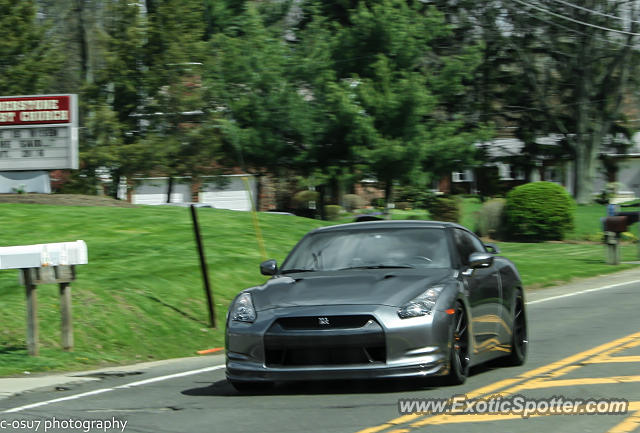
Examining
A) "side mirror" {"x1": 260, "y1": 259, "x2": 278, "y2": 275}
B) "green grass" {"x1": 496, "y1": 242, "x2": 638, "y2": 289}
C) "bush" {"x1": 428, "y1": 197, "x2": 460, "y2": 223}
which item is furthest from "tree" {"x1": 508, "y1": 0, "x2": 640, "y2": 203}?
"side mirror" {"x1": 260, "y1": 259, "x2": 278, "y2": 275}

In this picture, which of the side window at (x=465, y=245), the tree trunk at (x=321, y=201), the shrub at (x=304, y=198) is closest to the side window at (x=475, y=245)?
the side window at (x=465, y=245)

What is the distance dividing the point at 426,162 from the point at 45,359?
29722 mm

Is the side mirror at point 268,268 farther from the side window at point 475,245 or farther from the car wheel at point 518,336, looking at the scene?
the car wheel at point 518,336

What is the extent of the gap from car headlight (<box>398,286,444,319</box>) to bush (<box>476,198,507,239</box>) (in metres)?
33.0

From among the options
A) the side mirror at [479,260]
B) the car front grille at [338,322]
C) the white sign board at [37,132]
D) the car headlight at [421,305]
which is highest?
the white sign board at [37,132]

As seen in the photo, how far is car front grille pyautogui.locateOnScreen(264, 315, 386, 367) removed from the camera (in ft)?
26.5

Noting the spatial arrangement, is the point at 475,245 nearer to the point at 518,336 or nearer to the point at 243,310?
the point at 518,336

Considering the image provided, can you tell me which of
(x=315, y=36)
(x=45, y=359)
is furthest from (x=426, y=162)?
(x=45, y=359)

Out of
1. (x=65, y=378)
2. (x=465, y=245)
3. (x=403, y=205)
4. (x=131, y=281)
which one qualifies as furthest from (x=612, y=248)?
(x=65, y=378)

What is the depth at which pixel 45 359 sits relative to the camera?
11.6 metres

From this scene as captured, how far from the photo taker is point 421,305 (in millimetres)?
8328

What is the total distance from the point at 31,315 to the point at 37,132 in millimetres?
17170

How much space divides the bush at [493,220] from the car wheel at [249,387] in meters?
32.7

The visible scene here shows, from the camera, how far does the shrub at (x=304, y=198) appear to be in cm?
4572
